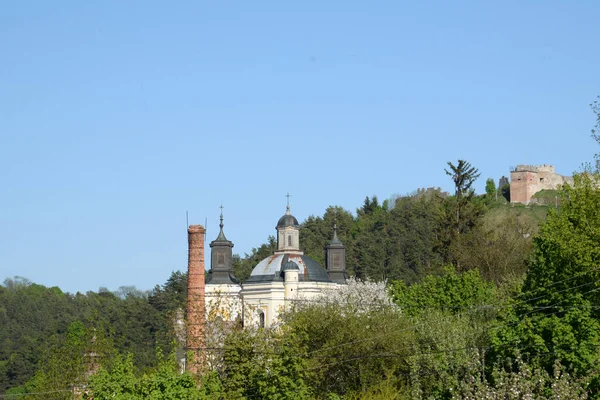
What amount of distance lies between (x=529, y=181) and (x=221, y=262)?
55377mm

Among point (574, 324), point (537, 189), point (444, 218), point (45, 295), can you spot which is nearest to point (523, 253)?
point (444, 218)

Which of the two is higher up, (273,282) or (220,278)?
(220,278)

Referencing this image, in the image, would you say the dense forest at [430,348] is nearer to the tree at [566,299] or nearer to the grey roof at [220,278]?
the tree at [566,299]

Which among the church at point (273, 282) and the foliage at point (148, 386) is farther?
the church at point (273, 282)

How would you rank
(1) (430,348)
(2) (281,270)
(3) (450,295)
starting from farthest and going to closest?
(2) (281,270) → (3) (450,295) → (1) (430,348)

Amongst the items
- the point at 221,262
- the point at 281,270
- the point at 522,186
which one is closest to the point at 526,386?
the point at 281,270

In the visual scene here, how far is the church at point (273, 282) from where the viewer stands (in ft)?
267

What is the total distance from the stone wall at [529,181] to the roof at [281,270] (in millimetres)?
56862

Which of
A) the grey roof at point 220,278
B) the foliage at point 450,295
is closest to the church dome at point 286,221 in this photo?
the grey roof at point 220,278

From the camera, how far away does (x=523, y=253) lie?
242 feet

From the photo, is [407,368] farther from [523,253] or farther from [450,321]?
[523,253]

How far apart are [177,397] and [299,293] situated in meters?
42.3

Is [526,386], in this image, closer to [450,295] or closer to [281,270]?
[450,295]

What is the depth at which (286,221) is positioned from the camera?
8975cm
